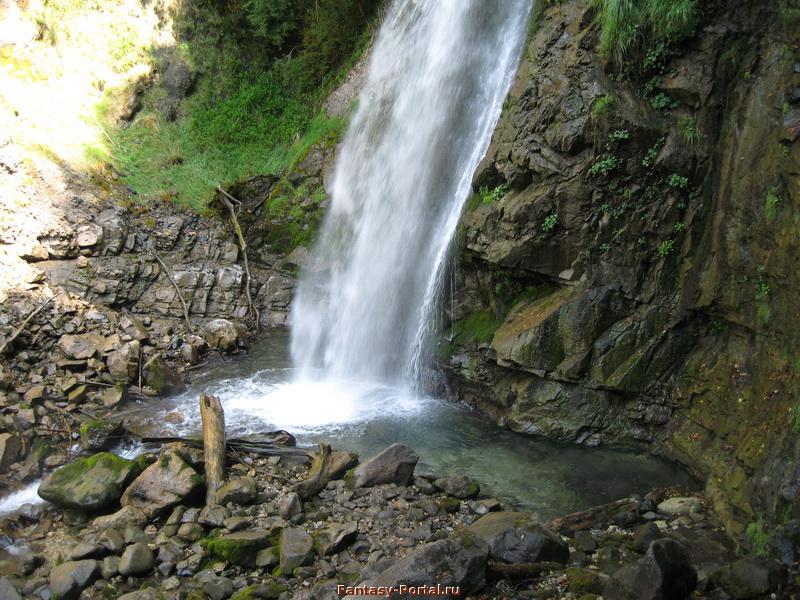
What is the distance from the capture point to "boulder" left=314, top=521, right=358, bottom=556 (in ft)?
17.6

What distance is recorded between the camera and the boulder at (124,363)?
9.39m

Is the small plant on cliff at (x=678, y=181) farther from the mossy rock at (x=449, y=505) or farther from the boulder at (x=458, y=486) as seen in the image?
the mossy rock at (x=449, y=505)

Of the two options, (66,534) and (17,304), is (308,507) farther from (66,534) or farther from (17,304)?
(17,304)

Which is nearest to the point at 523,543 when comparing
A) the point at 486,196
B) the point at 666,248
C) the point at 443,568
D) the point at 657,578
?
the point at 443,568

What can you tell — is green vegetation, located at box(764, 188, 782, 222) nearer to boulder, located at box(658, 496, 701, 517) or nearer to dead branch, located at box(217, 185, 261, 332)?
boulder, located at box(658, 496, 701, 517)

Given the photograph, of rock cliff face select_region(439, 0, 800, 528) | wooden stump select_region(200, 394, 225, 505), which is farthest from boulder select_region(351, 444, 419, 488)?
rock cliff face select_region(439, 0, 800, 528)

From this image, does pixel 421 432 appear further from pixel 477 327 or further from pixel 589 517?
pixel 589 517

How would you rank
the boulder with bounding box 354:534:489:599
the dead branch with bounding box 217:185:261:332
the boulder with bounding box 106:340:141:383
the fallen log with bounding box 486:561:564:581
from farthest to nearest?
the dead branch with bounding box 217:185:261:332, the boulder with bounding box 106:340:141:383, the fallen log with bounding box 486:561:564:581, the boulder with bounding box 354:534:489:599

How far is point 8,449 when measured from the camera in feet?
24.0

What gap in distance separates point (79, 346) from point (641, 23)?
9466mm

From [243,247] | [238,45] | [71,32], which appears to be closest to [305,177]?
[243,247]

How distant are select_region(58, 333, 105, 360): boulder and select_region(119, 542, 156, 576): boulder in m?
4.97

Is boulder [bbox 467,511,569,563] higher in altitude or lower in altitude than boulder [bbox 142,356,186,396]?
higher

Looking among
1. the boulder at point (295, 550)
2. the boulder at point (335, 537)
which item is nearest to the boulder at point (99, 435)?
the boulder at point (295, 550)
